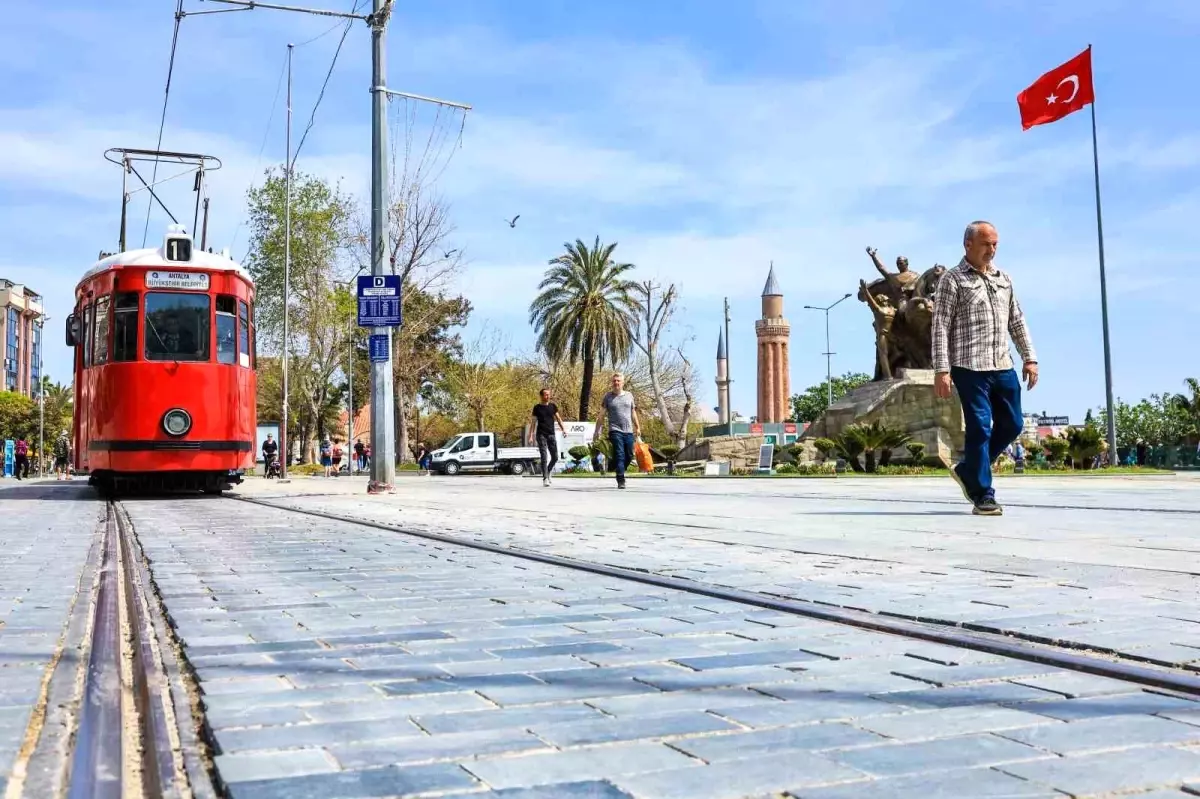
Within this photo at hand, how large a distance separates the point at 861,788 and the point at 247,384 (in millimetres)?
15790

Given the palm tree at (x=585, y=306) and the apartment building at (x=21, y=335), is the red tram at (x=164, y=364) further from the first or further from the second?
the apartment building at (x=21, y=335)

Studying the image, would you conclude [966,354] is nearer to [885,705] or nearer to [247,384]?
[885,705]

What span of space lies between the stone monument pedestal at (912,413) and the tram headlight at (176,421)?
2029cm

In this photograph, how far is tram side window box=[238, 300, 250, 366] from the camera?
16.5m

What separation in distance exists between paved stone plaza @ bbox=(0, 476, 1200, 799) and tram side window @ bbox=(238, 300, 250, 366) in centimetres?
937

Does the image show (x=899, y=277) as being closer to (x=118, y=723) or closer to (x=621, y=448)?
(x=621, y=448)

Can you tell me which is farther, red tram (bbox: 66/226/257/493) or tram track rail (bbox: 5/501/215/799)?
red tram (bbox: 66/226/257/493)

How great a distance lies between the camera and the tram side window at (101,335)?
51.3 feet

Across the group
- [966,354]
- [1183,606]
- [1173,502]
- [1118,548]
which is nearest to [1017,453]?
[1173,502]

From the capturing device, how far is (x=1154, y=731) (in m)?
2.46

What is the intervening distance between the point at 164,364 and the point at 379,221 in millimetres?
3673

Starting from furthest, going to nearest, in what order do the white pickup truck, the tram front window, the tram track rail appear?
the white pickup truck
the tram front window
the tram track rail

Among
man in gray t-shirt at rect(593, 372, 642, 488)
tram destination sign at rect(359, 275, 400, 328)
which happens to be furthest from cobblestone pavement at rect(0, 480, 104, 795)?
man in gray t-shirt at rect(593, 372, 642, 488)

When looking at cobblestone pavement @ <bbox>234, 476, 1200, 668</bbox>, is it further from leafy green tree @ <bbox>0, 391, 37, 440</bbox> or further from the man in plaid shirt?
leafy green tree @ <bbox>0, 391, 37, 440</bbox>
